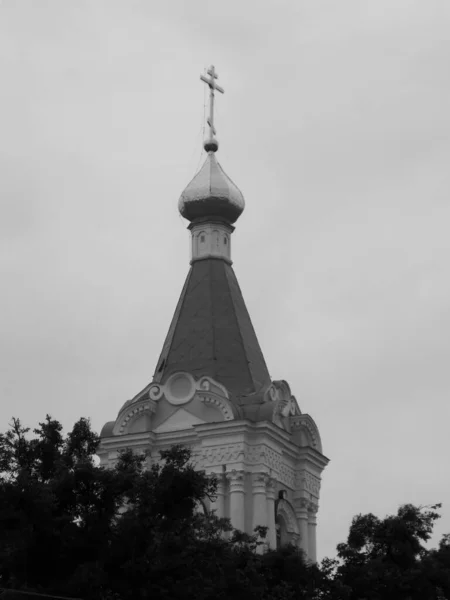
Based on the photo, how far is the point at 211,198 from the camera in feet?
117

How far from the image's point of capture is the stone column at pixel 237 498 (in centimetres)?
3075

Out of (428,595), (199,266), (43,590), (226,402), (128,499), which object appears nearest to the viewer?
(43,590)

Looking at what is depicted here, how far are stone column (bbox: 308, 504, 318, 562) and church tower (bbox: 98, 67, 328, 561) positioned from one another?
0.02 meters

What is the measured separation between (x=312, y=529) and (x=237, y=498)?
3.22 m

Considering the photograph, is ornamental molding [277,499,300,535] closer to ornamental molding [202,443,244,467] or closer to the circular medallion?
ornamental molding [202,443,244,467]

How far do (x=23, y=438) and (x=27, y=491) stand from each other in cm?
172

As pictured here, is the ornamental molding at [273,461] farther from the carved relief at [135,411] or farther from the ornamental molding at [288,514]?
the carved relief at [135,411]

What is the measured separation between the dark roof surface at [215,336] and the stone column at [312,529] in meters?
3.33

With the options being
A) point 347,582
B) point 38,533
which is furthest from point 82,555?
point 347,582

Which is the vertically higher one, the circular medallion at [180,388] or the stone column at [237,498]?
the circular medallion at [180,388]

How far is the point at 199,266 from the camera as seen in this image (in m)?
35.5

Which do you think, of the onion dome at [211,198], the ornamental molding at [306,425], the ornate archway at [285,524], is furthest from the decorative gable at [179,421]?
the onion dome at [211,198]

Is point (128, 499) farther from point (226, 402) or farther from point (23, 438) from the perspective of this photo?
point (226, 402)

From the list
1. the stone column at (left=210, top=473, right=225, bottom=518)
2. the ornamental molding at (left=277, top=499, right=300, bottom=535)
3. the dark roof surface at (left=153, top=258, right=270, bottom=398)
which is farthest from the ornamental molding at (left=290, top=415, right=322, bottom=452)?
the stone column at (left=210, top=473, right=225, bottom=518)
